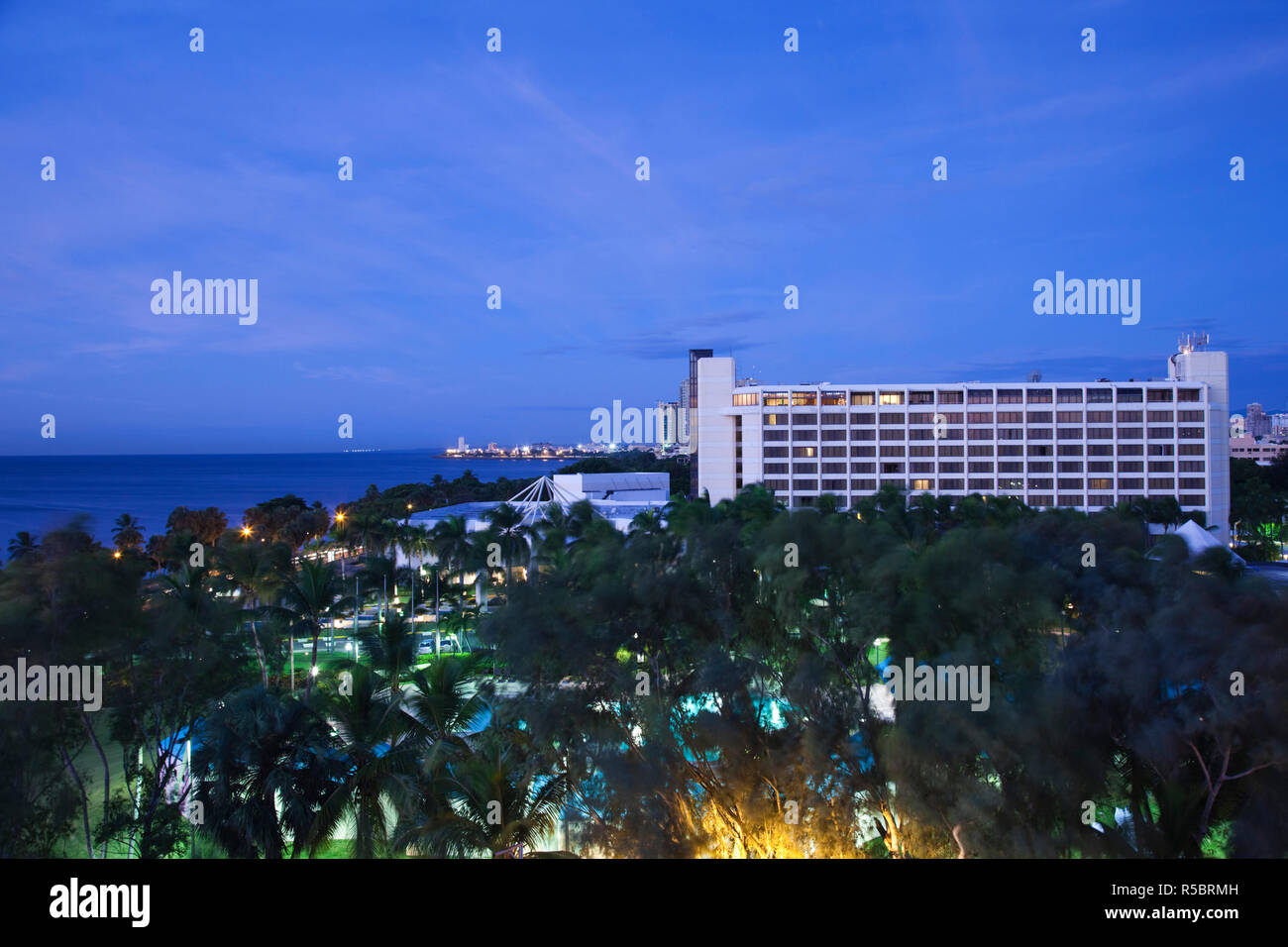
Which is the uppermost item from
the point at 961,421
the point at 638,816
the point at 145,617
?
the point at 961,421

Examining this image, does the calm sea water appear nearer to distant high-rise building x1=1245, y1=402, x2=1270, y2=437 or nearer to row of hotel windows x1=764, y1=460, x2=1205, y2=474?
row of hotel windows x1=764, y1=460, x2=1205, y2=474

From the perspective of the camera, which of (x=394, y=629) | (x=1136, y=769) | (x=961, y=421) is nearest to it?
(x=1136, y=769)

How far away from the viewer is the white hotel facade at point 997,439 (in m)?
50.0

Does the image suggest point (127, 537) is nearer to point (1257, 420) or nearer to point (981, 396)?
point (981, 396)

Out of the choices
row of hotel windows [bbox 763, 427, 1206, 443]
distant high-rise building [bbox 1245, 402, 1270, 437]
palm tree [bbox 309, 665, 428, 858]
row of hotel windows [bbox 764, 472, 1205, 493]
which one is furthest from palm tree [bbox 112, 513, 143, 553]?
distant high-rise building [bbox 1245, 402, 1270, 437]

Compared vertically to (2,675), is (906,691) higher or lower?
lower

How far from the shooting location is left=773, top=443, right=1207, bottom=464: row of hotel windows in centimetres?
5009

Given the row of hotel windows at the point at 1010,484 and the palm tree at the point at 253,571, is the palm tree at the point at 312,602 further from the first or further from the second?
the row of hotel windows at the point at 1010,484

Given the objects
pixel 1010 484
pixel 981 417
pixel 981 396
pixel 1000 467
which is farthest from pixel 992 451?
pixel 981 396

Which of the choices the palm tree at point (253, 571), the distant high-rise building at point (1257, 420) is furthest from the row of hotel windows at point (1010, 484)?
the distant high-rise building at point (1257, 420)
